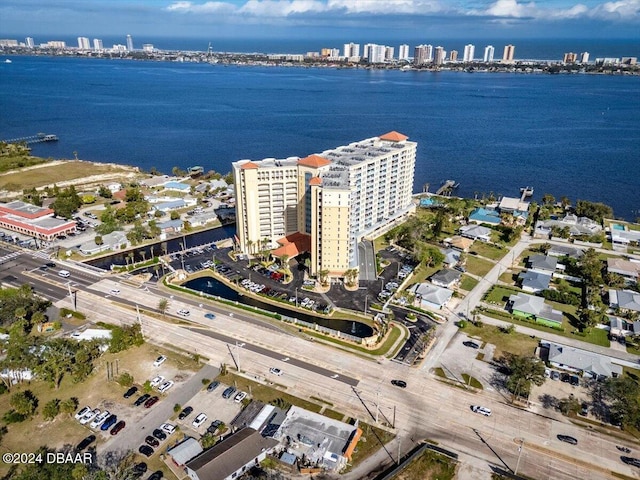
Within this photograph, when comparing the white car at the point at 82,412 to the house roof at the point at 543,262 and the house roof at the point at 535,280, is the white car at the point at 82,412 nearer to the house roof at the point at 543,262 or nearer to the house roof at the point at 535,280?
the house roof at the point at 535,280

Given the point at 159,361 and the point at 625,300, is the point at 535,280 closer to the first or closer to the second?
the point at 625,300

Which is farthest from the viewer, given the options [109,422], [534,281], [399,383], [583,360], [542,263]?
[542,263]

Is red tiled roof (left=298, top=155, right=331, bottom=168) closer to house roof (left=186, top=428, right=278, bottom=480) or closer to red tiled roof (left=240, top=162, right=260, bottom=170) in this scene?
red tiled roof (left=240, top=162, right=260, bottom=170)

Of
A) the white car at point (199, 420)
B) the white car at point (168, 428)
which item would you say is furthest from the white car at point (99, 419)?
the white car at point (199, 420)

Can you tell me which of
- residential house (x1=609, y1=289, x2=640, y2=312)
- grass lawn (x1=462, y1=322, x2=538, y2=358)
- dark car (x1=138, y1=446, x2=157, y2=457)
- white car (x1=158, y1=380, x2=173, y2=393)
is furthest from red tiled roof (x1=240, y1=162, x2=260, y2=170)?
residential house (x1=609, y1=289, x2=640, y2=312)

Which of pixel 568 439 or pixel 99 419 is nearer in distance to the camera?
pixel 568 439

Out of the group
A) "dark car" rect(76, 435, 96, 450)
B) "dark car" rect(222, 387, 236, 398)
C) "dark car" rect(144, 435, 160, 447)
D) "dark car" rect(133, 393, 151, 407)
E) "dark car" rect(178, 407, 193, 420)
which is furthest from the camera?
"dark car" rect(222, 387, 236, 398)

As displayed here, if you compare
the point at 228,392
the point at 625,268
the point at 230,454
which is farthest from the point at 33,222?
the point at 625,268
